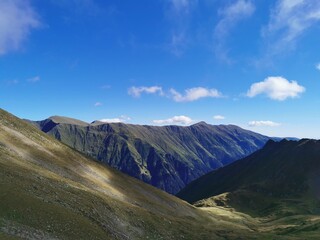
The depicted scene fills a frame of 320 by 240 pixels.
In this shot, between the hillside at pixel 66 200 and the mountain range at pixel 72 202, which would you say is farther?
the mountain range at pixel 72 202

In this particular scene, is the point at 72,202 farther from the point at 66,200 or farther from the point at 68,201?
the point at 66,200

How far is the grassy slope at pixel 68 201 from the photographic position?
47.1m

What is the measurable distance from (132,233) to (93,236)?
13.4m

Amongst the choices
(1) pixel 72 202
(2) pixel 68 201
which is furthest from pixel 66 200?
(1) pixel 72 202

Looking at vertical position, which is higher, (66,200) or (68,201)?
(66,200)

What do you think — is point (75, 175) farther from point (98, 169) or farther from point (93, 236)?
point (93, 236)

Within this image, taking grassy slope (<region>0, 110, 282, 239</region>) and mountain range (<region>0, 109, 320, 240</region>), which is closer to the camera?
grassy slope (<region>0, 110, 282, 239</region>)

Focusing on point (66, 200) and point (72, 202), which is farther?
point (72, 202)

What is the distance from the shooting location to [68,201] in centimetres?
5862

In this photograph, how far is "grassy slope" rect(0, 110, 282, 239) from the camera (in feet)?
155

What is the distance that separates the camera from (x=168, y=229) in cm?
7238

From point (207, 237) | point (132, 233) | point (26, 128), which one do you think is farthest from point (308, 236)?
point (26, 128)

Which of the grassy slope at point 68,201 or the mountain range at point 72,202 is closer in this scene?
the grassy slope at point 68,201

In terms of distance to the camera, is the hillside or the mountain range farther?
the mountain range
